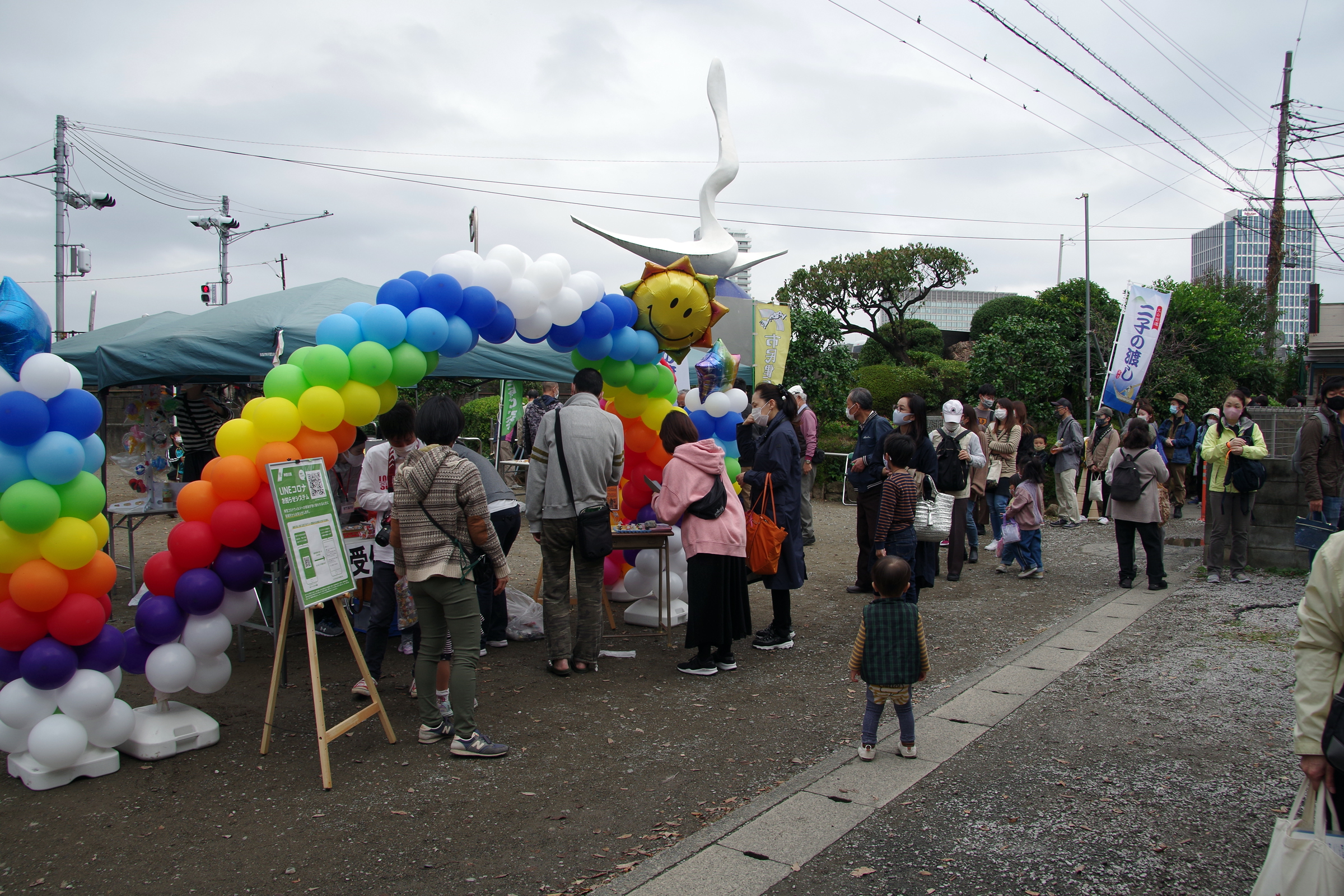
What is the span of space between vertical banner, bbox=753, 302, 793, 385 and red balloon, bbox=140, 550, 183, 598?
8.84 m

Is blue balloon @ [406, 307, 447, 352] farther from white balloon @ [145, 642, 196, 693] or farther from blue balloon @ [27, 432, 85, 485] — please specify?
white balloon @ [145, 642, 196, 693]

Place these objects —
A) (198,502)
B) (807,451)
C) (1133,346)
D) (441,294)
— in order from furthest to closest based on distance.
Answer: (1133,346)
(807,451)
(441,294)
(198,502)

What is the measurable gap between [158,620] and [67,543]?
629mm

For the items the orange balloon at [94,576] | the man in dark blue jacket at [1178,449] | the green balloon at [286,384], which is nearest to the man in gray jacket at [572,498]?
the green balloon at [286,384]

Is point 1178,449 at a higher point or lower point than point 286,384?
lower

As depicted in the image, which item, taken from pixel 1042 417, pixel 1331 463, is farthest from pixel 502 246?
pixel 1042 417

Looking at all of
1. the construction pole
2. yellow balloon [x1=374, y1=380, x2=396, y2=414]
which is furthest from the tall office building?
yellow balloon [x1=374, y1=380, x2=396, y2=414]

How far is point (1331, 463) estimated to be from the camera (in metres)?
7.86

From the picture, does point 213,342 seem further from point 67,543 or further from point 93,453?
point 67,543

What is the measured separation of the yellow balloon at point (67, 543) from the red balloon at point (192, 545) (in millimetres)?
431

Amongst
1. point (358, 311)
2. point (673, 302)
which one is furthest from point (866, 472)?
point (358, 311)

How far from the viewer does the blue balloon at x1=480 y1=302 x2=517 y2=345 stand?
216 inches

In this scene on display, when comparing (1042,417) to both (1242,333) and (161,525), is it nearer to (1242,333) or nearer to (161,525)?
(1242,333)

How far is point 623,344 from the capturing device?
21.1 feet
